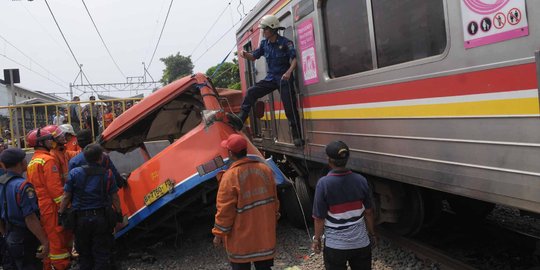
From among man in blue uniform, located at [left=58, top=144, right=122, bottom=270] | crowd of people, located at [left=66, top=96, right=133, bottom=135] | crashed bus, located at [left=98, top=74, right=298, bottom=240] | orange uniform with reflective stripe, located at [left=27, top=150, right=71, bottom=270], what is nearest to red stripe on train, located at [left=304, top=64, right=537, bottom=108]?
crashed bus, located at [left=98, top=74, right=298, bottom=240]

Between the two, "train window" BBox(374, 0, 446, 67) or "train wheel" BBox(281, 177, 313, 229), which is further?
"train wheel" BBox(281, 177, 313, 229)

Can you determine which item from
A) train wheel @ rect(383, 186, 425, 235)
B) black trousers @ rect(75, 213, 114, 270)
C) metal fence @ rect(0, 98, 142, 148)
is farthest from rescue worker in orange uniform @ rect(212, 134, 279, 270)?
metal fence @ rect(0, 98, 142, 148)

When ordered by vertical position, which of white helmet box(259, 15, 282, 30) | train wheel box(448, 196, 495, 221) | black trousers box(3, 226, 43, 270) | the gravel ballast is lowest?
the gravel ballast

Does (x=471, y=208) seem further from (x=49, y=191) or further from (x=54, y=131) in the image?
(x=54, y=131)

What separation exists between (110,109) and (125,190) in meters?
4.66

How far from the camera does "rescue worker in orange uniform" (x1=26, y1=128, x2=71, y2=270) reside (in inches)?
177

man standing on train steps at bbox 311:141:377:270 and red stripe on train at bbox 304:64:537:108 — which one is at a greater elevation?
red stripe on train at bbox 304:64:537:108

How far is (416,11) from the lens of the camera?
3209 millimetres

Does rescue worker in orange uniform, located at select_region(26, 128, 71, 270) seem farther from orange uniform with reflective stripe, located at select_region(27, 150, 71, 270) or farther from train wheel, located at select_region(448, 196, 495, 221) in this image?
train wheel, located at select_region(448, 196, 495, 221)

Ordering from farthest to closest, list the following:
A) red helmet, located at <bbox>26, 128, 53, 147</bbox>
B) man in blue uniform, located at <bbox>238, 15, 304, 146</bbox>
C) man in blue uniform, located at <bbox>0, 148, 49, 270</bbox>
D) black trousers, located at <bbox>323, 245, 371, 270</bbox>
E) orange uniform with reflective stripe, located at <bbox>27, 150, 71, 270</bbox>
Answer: man in blue uniform, located at <bbox>238, 15, 304, 146</bbox>, red helmet, located at <bbox>26, 128, 53, 147</bbox>, orange uniform with reflective stripe, located at <bbox>27, 150, 71, 270</bbox>, man in blue uniform, located at <bbox>0, 148, 49, 270</bbox>, black trousers, located at <bbox>323, 245, 371, 270</bbox>

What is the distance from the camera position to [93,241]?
4262mm

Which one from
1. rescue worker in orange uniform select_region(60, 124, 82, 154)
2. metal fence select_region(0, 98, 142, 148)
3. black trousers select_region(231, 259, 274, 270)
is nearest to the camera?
black trousers select_region(231, 259, 274, 270)

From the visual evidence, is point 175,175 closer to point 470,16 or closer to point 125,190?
point 125,190

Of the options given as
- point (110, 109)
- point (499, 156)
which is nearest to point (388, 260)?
point (499, 156)
